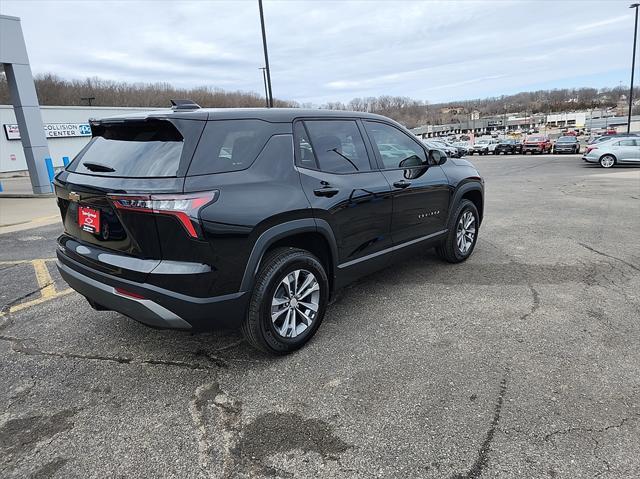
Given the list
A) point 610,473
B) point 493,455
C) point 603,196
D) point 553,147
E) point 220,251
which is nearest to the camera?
point 610,473

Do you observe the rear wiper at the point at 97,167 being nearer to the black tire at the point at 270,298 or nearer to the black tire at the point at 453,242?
the black tire at the point at 270,298

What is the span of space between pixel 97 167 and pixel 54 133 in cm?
3456

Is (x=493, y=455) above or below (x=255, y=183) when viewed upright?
below

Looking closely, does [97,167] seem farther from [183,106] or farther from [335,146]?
[335,146]

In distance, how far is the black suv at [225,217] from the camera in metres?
2.70

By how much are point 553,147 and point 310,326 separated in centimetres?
3845

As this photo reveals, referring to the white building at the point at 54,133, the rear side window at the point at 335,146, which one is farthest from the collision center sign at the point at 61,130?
the rear side window at the point at 335,146

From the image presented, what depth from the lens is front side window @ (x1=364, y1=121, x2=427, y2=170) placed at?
4.14 m

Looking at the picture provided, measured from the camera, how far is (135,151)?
2963mm

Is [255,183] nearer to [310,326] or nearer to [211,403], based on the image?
[310,326]

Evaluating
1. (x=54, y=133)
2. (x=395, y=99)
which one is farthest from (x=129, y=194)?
(x=395, y=99)

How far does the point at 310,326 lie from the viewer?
11.3 feet

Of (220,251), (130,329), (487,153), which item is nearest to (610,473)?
(220,251)

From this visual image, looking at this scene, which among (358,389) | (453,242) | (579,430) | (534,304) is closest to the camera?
(579,430)
